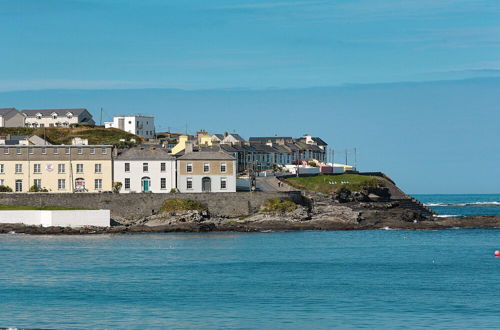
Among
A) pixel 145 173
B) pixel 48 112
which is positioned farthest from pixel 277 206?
pixel 48 112

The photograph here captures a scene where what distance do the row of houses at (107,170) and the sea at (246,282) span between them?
10568 millimetres

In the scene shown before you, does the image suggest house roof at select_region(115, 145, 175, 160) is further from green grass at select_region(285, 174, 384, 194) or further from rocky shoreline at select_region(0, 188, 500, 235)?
green grass at select_region(285, 174, 384, 194)

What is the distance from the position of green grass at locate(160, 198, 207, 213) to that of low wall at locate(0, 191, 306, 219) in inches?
22.8

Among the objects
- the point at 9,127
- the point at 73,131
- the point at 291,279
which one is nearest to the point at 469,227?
the point at 291,279

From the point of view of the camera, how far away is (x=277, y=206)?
78.5 m

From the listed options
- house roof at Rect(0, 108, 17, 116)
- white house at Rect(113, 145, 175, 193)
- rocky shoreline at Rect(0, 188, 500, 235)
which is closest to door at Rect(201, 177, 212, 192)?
white house at Rect(113, 145, 175, 193)

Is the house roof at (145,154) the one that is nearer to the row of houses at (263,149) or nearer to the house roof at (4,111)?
the row of houses at (263,149)

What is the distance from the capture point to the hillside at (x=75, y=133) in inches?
4761

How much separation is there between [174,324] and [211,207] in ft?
145

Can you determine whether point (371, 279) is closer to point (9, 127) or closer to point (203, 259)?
point (203, 259)

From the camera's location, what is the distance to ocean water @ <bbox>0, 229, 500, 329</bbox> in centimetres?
3503

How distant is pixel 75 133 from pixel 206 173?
1898 inches

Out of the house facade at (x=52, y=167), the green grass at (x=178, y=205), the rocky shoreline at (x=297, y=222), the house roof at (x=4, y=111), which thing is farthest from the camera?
the house roof at (x=4, y=111)

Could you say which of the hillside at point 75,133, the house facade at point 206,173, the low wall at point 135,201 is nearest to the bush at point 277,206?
the low wall at point 135,201
